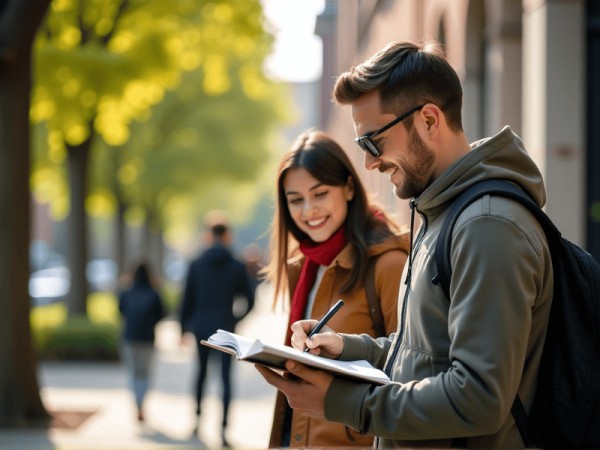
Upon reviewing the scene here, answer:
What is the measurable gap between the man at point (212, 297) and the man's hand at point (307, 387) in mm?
7474

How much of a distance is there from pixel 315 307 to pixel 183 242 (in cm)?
11117

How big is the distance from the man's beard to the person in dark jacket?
8938 mm

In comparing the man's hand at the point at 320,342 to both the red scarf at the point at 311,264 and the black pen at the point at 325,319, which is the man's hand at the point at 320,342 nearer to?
the black pen at the point at 325,319

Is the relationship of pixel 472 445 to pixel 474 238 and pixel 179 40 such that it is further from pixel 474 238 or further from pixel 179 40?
pixel 179 40

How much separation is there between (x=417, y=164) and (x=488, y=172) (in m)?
0.20

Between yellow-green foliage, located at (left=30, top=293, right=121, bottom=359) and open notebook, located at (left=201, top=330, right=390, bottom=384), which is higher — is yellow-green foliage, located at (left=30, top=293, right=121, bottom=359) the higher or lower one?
the lower one

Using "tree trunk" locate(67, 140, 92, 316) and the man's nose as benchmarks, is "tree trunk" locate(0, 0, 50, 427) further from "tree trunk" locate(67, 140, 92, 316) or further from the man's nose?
"tree trunk" locate(67, 140, 92, 316)

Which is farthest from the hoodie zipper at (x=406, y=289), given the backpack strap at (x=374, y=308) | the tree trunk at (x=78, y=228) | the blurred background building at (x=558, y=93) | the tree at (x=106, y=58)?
the tree trunk at (x=78, y=228)

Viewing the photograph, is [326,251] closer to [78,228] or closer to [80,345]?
[80,345]

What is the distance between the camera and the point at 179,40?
59.8 ft

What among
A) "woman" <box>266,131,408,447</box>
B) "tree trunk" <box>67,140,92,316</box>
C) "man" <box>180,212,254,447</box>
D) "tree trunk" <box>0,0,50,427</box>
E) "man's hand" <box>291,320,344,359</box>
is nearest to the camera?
"man's hand" <box>291,320,344,359</box>

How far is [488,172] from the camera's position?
2543 millimetres

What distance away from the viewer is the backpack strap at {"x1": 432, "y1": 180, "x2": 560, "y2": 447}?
7.98 feet

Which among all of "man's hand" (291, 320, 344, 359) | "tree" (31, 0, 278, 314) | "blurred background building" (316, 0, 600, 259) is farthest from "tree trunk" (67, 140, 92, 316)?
"man's hand" (291, 320, 344, 359)
